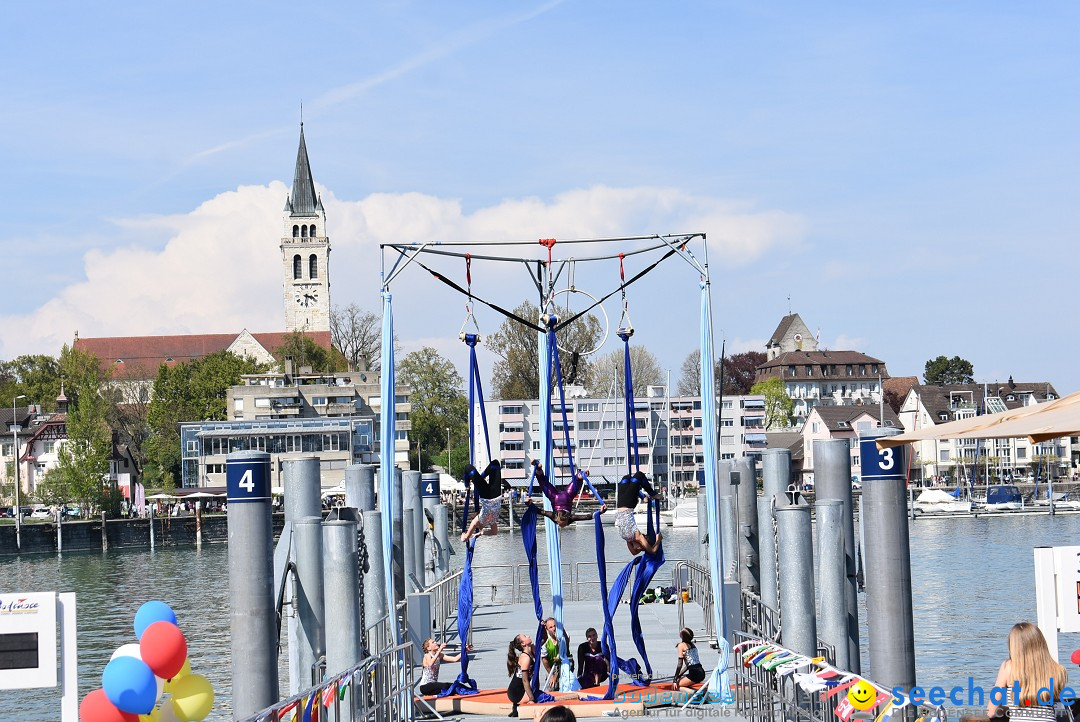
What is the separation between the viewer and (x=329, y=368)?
135m

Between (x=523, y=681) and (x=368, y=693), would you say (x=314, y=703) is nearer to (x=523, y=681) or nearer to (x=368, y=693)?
(x=368, y=693)

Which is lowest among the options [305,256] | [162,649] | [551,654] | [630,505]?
[551,654]

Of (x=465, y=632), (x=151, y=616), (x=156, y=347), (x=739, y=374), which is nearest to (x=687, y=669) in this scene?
(x=465, y=632)

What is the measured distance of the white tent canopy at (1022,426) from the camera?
9.65m

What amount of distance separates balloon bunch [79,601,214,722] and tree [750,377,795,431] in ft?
420

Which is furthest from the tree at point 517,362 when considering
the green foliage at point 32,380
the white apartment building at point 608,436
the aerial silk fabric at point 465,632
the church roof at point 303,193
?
the church roof at point 303,193

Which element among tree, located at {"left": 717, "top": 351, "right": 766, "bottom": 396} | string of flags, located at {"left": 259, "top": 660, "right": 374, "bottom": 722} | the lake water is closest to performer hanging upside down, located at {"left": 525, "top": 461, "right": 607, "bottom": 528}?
string of flags, located at {"left": 259, "top": 660, "right": 374, "bottom": 722}

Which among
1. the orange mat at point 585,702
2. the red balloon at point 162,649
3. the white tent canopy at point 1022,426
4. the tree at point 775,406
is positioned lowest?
the orange mat at point 585,702

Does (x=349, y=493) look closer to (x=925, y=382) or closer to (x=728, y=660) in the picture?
(x=728, y=660)

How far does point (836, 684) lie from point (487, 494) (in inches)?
315

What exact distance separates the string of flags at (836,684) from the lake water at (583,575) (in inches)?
603

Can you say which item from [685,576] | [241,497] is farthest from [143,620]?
[685,576]

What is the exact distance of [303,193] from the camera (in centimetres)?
19075

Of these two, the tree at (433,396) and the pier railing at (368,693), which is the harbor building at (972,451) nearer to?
the tree at (433,396)
